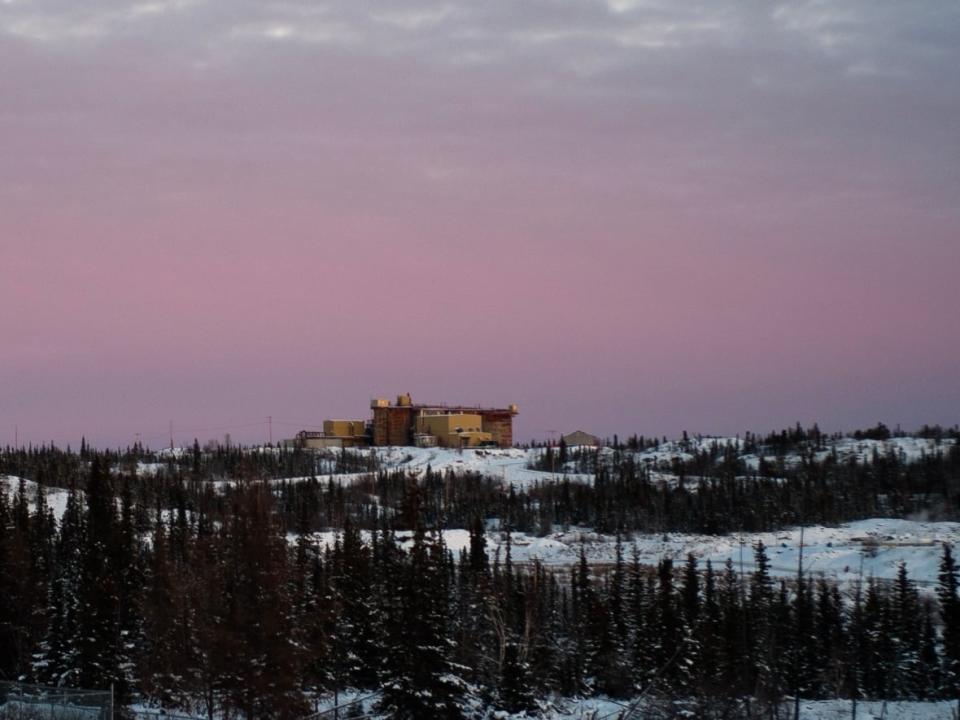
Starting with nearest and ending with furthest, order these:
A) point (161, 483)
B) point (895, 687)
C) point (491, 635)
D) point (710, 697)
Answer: point (710, 697) → point (895, 687) → point (491, 635) → point (161, 483)

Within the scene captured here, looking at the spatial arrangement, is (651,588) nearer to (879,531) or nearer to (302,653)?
(302,653)

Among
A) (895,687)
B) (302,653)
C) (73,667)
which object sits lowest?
(895,687)

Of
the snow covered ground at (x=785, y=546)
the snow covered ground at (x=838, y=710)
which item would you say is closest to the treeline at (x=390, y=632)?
the snow covered ground at (x=838, y=710)

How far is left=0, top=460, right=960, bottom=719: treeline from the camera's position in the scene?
1684 inches

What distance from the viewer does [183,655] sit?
174 feet

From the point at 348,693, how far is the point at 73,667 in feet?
58.8

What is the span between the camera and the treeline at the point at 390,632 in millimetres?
42781

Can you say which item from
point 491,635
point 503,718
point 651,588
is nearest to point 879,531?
point 651,588

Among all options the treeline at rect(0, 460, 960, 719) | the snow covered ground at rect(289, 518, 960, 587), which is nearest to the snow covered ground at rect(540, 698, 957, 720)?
the treeline at rect(0, 460, 960, 719)

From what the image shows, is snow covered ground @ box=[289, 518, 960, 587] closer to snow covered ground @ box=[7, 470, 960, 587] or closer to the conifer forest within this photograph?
snow covered ground @ box=[7, 470, 960, 587]

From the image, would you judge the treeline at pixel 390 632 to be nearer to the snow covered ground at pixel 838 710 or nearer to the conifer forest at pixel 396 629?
the conifer forest at pixel 396 629

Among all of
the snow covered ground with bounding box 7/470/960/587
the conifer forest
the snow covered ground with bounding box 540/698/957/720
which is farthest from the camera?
the snow covered ground with bounding box 7/470/960/587

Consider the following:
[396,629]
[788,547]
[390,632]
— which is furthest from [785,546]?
[396,629]

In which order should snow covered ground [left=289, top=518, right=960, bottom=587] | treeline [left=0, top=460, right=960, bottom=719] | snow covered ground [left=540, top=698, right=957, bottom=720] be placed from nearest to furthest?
treeline [left=0, top=460, right=960, bottom=719] < snow covered ground [left=540, top=698, right=957, bottom=720] < snow covered ground [left=289, top=518, right=960, bottom=587]
